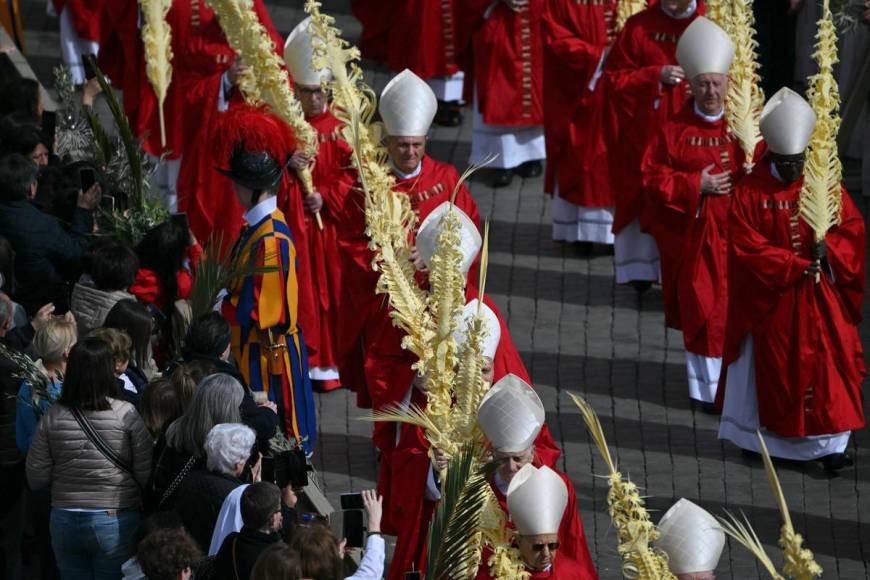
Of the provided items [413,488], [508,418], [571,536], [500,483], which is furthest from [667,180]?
[508,418]

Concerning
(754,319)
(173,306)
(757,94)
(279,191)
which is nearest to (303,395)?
(173,306)

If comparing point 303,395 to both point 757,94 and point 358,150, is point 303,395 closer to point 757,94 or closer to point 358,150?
point 358,150

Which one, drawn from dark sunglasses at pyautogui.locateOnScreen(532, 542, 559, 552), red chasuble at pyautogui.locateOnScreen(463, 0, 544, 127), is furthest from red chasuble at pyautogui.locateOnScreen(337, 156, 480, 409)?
red chasuble at pyautogui.locateOnScreen(463, 0, 544, 127)

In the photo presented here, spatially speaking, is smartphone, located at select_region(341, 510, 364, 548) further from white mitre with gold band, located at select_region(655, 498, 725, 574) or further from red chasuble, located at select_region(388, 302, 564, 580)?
red chasuble, located at select_region(388, 302, 564, 580)

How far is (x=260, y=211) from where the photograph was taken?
419 inches

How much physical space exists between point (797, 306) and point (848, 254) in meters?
0.40

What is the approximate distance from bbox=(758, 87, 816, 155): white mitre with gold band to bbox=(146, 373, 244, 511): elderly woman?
3890mm

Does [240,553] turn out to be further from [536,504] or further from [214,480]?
[536,504]

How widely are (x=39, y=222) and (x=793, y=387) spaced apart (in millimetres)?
4185

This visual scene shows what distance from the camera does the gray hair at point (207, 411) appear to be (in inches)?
328

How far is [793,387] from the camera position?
11.6 meters

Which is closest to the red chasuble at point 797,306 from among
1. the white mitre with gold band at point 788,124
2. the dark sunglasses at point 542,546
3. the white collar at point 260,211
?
the white mitre with gold band at point 788,124

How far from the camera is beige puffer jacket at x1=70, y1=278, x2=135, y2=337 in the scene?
393 inches

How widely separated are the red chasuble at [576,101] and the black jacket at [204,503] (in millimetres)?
6675
